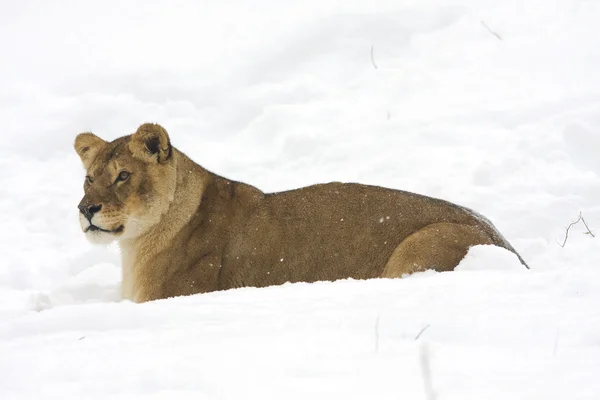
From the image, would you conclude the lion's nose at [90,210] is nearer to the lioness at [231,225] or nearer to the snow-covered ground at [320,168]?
the lioness at [231,225]

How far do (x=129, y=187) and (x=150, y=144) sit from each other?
0.32m

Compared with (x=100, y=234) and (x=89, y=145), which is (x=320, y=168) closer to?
(x=89, y=145)

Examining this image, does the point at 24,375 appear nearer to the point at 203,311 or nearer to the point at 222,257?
the point at 203,311

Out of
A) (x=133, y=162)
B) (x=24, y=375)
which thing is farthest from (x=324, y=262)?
(x=24, y=375)

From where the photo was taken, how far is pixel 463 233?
19.3 ft

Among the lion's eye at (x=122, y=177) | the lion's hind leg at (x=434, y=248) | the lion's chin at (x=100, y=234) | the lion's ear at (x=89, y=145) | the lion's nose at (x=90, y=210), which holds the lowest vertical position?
the lion's hind leg at (x=434, y=248)

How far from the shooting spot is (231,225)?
6.39 m

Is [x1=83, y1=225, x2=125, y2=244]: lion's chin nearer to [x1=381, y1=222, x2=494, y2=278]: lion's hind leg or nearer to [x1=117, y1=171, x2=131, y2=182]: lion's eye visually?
[x1=117, y1=171, x2=131, y2=182]: lion's eye

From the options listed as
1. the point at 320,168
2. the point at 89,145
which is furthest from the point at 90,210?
the point at 320,168

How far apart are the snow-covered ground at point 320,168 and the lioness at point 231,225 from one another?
484mm

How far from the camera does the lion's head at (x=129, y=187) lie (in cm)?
618

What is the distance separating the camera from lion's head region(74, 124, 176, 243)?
6.18m

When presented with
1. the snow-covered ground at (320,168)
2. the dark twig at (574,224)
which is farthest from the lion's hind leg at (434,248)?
the dark twig at (574,224)

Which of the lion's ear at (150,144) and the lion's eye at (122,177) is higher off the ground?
the lion's ear at (150,144)
